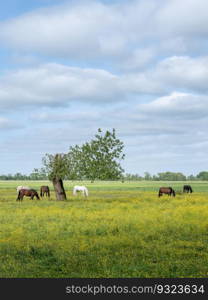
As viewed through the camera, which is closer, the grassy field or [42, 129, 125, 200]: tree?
the grassy field

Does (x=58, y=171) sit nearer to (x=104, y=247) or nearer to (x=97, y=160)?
(x=97, y=160)

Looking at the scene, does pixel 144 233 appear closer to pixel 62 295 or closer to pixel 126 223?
pixel 126 223

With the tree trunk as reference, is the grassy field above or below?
below

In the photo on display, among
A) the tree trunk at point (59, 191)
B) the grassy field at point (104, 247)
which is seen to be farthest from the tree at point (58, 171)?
the grassy field at point (104, 247)

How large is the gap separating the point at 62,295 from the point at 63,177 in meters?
44.4

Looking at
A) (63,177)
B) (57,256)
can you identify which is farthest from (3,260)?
(63,177)

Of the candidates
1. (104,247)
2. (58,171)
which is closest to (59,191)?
(58,171)

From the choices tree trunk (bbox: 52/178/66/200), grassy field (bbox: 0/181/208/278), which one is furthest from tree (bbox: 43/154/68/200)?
grassy field (bbox: 0/181/208/278)

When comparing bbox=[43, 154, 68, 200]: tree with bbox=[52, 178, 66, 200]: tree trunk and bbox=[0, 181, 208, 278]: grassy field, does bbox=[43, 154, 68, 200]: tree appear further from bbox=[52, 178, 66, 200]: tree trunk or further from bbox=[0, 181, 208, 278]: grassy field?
bbox=[0, 181, 208, 278]: grassy field

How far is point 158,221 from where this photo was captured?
A: 2875 cm

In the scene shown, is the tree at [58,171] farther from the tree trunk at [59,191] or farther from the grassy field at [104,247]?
the grassy field at [104,247]

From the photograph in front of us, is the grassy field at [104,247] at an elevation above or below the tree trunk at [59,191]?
below

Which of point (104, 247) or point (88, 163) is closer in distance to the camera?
point (104, 247)

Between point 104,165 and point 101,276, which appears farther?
point 104,165
